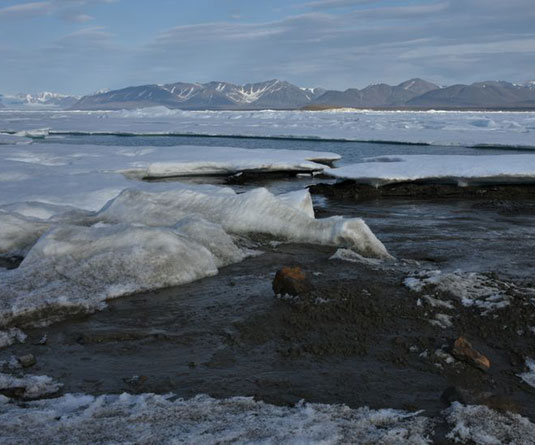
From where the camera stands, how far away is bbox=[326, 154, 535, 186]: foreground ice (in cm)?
1210

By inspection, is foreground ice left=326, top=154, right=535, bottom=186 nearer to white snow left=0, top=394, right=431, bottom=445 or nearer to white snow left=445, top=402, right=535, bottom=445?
white snow left=445, top=402, right=535, bottom=445

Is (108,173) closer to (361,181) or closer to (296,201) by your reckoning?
(361,181)

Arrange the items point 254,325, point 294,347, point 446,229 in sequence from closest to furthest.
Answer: point 294,347 < point 254,325 < point 446,229

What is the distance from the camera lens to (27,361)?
12.1ft

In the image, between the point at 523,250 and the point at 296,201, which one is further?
the point at 296,201

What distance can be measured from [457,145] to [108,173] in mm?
15202

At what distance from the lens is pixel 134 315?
4633 millimetres

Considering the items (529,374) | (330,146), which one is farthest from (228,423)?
(330,146)

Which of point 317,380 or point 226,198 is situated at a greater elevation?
point 226,198

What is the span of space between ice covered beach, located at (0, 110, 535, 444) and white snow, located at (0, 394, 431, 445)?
0.01 m

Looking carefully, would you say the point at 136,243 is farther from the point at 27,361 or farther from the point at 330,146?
the point at 330,146

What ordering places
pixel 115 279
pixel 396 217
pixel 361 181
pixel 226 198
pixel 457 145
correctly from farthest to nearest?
pixel 457 145
pixel 361 181
pixel 396 217
pixel 226 198
pixel 115 279

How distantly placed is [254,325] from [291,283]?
0.66 m

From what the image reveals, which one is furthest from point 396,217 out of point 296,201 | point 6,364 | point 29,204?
point 6,364
